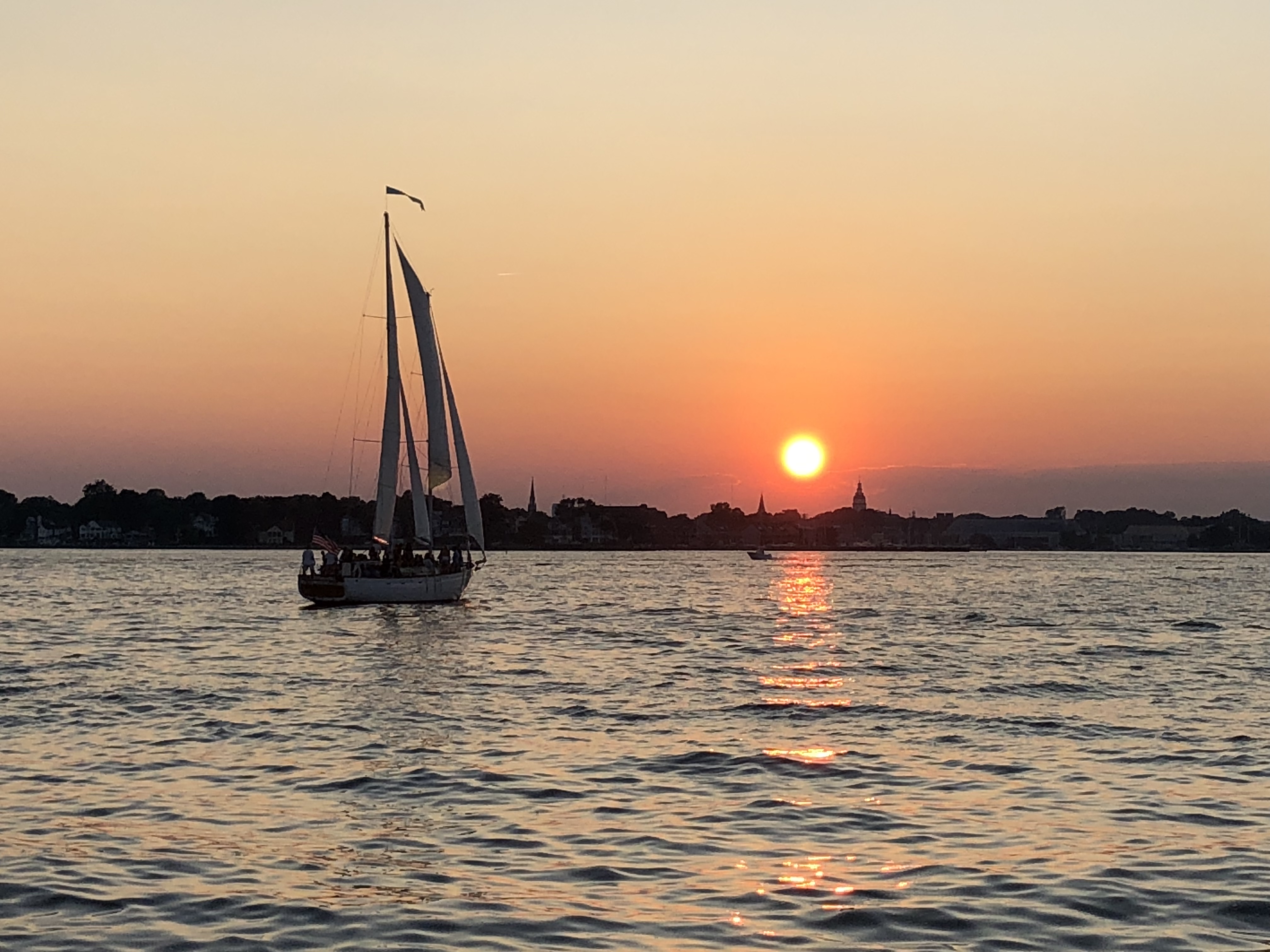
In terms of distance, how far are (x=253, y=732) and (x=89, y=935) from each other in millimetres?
12535

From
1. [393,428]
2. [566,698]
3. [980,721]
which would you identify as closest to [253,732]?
[566,698]

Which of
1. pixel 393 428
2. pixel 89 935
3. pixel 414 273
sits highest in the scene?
pixel 414 273

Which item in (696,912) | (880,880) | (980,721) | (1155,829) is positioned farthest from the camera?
(980,721)

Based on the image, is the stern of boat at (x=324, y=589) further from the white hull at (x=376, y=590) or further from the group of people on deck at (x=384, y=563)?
the group of people on deck at (x=384, y=563)

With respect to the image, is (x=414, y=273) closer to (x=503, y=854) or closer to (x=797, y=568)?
(x=503, y=854)

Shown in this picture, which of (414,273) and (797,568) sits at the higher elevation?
(414,273)

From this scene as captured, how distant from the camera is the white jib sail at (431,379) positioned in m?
71.4

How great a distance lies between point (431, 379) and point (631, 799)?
2147 inches

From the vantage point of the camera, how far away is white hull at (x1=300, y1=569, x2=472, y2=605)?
217 feet

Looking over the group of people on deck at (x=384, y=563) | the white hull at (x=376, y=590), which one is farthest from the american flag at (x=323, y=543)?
the white hull at (x=376, y=590)

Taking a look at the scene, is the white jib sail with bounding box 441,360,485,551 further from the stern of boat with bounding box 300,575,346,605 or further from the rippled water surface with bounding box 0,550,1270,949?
the rippled water surface with bounding box 0,550,1270,949

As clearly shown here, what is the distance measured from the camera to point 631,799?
18344mm

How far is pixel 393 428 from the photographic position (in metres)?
71.2

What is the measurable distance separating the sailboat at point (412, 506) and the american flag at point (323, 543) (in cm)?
237
